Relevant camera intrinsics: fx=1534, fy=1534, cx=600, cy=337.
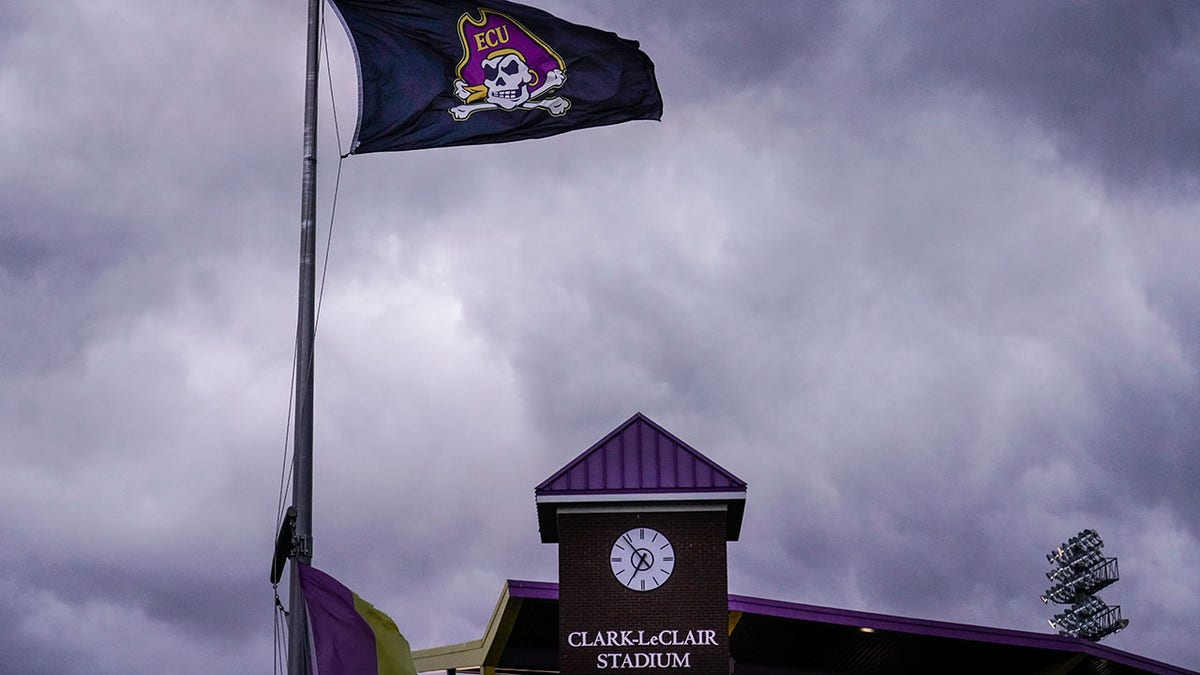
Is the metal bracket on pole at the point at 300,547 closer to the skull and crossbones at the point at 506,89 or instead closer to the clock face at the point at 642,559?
the skull and crossbones at the point at 506,89

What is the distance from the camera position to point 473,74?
1509 cm

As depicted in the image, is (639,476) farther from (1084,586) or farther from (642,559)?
(1084,586)

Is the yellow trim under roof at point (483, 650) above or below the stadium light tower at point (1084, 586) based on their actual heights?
below

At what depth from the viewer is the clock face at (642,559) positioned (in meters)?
27.3

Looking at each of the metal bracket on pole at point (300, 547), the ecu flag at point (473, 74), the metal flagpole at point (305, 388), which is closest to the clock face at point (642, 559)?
the ecu flag at point (473, 74)

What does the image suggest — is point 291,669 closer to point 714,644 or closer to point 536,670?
point 714,644

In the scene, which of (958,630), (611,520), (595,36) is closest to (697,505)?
(611,520)

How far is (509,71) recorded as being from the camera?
15.2 m

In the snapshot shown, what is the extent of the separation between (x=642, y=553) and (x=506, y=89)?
45.9 feet

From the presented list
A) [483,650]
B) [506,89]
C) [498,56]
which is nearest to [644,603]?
[483,650]

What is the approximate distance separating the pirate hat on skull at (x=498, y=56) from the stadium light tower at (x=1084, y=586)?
182 ft

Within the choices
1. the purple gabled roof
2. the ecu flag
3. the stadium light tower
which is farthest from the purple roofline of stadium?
the stadium light tower

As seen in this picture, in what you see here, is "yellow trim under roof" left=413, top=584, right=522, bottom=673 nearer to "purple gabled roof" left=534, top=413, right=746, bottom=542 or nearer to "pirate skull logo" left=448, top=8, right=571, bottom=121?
"purple gabled roof" left=534, top=413, right=746, bottom=542

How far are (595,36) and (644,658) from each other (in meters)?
14.0
